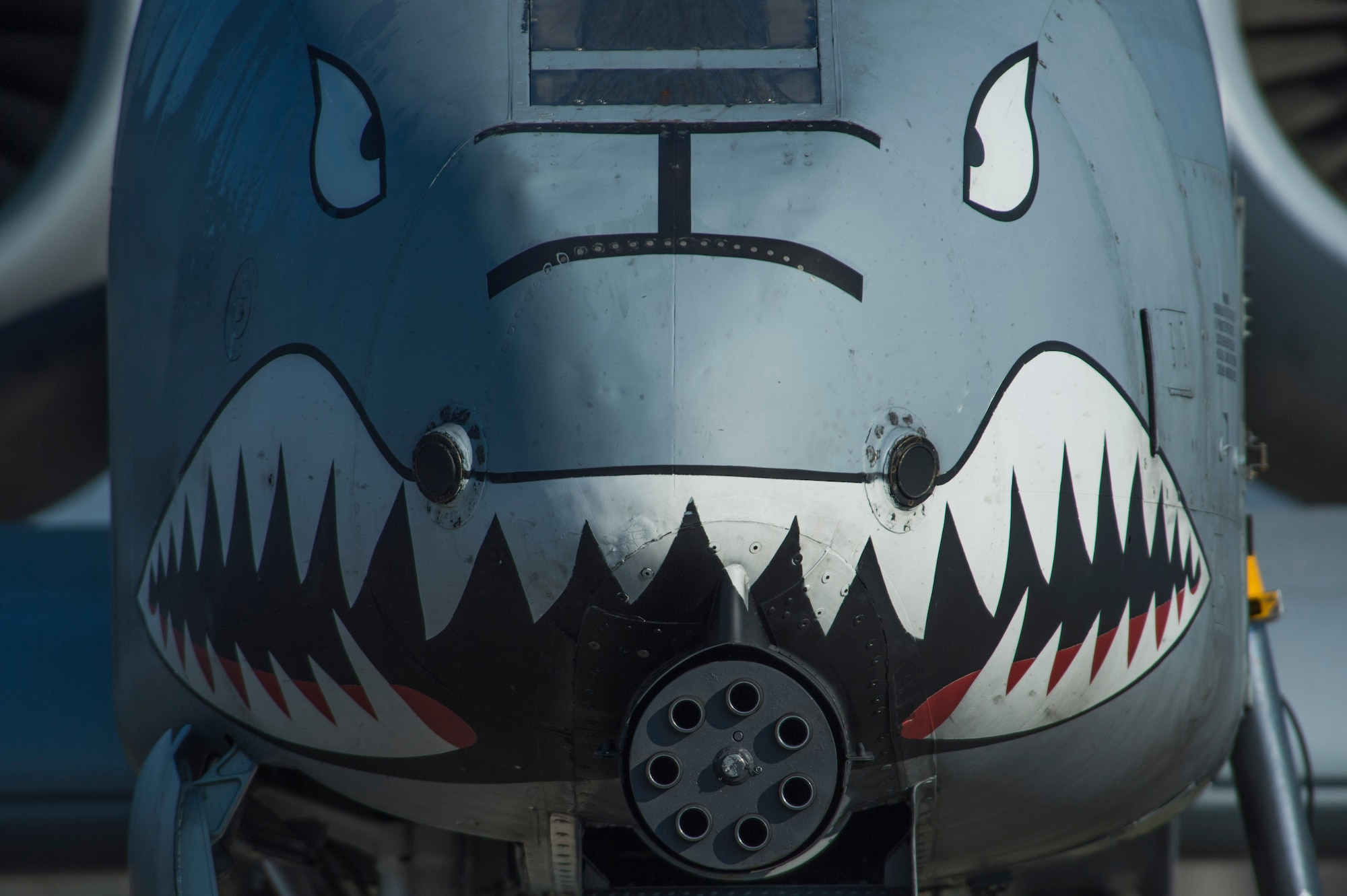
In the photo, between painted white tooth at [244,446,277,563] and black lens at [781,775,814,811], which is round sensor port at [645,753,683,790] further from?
painted white tooth at [244,446,277,563]

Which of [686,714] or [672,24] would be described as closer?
[686,714]

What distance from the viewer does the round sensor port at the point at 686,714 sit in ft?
6.89

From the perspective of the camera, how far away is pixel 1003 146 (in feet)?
8.18

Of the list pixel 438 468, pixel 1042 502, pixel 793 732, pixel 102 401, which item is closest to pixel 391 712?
pixel 438 468

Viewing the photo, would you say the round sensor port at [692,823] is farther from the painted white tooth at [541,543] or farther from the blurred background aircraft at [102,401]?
the blurred background aircraft at [102,401]

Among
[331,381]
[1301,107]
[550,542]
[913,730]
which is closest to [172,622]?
[331,381]

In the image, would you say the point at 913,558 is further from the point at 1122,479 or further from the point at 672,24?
the point at 672,24

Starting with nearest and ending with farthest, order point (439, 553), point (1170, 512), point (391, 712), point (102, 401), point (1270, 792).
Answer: point (439, 553)
point (391, 712)
point (1170, 512)
point (1270, 792)
point (102, 401)

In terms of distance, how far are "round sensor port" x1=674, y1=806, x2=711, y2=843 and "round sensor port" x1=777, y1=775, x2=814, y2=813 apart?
111mm

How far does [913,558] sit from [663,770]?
0.48 metres

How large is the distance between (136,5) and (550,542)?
3240mm

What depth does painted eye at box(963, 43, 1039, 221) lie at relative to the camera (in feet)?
7.98

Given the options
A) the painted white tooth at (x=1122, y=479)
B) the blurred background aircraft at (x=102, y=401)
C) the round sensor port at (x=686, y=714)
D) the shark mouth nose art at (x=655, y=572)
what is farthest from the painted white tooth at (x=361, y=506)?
the blurred background aircraft at (x=102, y=401)

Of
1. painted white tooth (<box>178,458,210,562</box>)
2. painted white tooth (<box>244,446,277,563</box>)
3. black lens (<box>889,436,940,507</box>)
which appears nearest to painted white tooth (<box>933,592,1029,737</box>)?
black lens (<box>889,436,940,507</box>)
